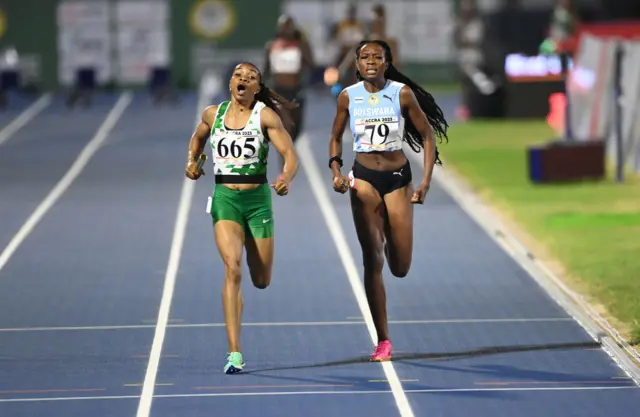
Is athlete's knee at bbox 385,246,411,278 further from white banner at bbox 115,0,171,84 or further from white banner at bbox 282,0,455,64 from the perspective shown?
white banner at bbox 115,0,171,84

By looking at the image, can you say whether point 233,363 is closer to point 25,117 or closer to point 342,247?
point 342,247

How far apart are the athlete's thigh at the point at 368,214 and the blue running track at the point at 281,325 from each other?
0.88 meters

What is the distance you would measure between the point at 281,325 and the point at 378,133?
8.68ft

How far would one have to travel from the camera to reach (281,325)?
13.6 m

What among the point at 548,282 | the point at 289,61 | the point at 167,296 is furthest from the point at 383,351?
the point at 289,61

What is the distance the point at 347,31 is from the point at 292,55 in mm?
13000

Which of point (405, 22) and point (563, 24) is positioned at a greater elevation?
point (563, 24)

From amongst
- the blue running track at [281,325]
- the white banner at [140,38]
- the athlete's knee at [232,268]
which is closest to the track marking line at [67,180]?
the blue running track at [281,325]

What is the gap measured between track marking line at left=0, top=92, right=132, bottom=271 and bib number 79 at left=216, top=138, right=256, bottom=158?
6.26 m

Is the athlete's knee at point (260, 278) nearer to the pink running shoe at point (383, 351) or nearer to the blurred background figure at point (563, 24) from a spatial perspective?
the pink running shoe at point (383, 351)

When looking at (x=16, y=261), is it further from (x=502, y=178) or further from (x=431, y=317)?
(x=502, y=178)

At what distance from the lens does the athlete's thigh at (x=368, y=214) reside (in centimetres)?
1148

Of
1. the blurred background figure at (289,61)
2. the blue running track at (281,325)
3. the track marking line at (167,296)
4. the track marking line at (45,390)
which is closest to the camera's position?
the blue running track at (281,325)

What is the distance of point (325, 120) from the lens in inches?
1389
